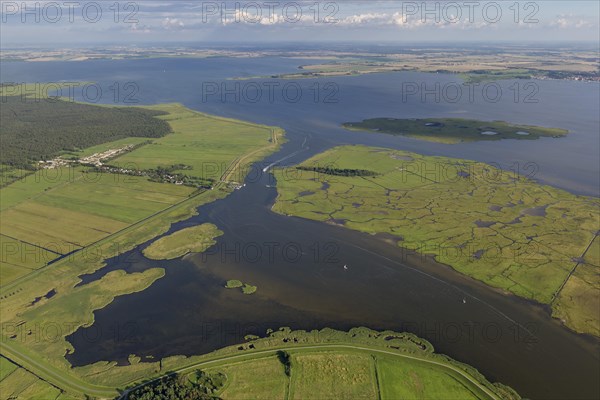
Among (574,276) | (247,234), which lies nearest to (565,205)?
(574,276)

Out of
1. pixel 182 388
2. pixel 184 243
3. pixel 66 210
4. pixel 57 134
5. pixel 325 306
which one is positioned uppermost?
pixel 57 134

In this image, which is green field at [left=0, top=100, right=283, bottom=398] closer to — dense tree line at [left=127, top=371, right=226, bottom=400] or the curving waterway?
the curving waterway

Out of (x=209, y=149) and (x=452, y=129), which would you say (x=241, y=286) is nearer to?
(x=209, y=149)

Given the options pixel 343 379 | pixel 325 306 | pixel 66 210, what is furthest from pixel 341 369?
pixel 66 210

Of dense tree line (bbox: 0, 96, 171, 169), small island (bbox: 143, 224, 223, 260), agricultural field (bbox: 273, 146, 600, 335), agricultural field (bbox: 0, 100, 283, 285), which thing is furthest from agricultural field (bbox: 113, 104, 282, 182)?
small island (bbox: 143, 224, 223, 260)

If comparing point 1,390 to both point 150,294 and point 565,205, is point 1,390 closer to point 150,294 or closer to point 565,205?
point 150,294

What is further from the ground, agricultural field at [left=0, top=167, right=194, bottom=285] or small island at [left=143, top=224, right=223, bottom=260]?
agricultural field at [left=0, top=167, right=194, bottom=285]
